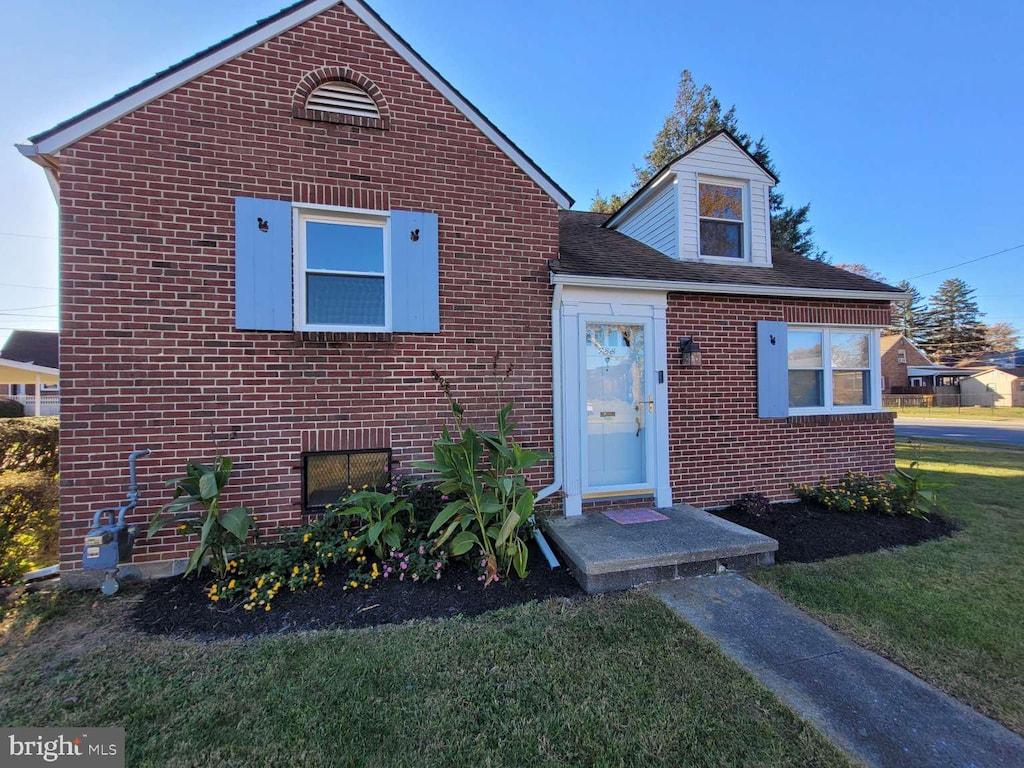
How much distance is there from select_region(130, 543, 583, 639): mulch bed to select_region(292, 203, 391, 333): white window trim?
2.42 m

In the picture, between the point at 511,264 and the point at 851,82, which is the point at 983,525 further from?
the point at 851,82

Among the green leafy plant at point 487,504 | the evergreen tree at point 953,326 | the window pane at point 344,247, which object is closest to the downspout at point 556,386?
the green leafy plant at point 487,504

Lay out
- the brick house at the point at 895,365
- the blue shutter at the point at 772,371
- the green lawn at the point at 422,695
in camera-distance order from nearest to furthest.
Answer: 1. the green lawn at the point at 422,695
2. the blue shutter at the point at 772,371
3. the brick house at the point at 895,365

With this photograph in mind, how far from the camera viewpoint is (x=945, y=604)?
326 centimetres

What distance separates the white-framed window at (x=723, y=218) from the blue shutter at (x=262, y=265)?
597cm

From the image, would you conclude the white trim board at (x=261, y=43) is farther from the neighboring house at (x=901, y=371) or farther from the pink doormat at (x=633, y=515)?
the neighboring house at (x=901, y=371)

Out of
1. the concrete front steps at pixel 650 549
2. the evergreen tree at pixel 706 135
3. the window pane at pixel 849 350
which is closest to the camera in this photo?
the concrete front steps at pixel 650 549

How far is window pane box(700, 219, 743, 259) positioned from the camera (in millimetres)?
6539

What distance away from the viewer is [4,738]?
2029 millimetres

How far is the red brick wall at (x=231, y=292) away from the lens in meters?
3.71

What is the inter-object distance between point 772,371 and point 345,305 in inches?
224

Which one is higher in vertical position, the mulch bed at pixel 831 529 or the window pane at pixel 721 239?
the window pane at pixel 721 239

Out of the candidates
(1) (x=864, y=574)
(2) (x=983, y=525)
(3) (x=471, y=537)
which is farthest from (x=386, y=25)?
(2) (x=983, y=525)

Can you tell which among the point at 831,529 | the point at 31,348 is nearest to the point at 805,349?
the point at 831,529
